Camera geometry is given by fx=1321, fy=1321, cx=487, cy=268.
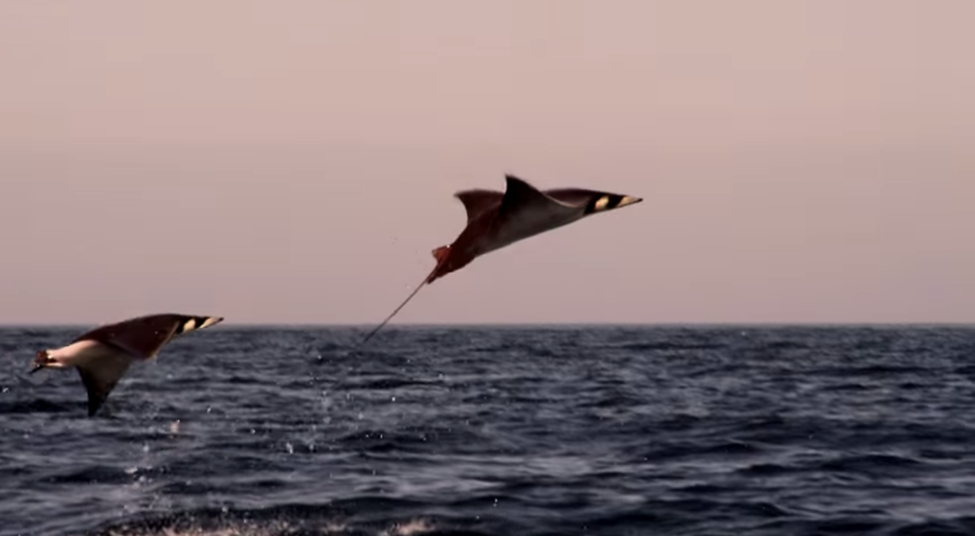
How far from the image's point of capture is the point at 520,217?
6.10 metres

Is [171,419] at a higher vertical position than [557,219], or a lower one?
lower

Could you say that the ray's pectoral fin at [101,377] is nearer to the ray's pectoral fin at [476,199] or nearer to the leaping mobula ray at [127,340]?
the leaping mobula ray at [127,340]

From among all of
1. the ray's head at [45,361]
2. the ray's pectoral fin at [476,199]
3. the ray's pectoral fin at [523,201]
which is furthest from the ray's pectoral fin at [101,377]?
the ray's pectoral fin at [523,201]

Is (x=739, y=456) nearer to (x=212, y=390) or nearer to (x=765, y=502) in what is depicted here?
(x=765, y=502)

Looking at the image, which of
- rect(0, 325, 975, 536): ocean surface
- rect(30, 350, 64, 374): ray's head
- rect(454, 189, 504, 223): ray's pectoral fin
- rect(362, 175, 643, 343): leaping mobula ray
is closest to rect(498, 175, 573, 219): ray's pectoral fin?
rect(362, 175, 643, 343): leaping mobula ray

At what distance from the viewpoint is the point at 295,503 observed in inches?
686

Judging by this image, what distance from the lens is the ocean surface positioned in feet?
53.6

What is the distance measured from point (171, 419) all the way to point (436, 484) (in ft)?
38.9

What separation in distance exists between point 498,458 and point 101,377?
14.0 meters

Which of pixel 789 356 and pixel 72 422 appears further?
pixel 789 356

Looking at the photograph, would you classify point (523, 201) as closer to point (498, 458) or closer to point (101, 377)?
point (101, 377)

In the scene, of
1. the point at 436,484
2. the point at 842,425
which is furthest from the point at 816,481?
the point at 842,425

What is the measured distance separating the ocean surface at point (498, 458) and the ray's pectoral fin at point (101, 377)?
318 inches

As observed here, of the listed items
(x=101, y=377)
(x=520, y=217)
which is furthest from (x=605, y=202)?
(x=101, y=377)
